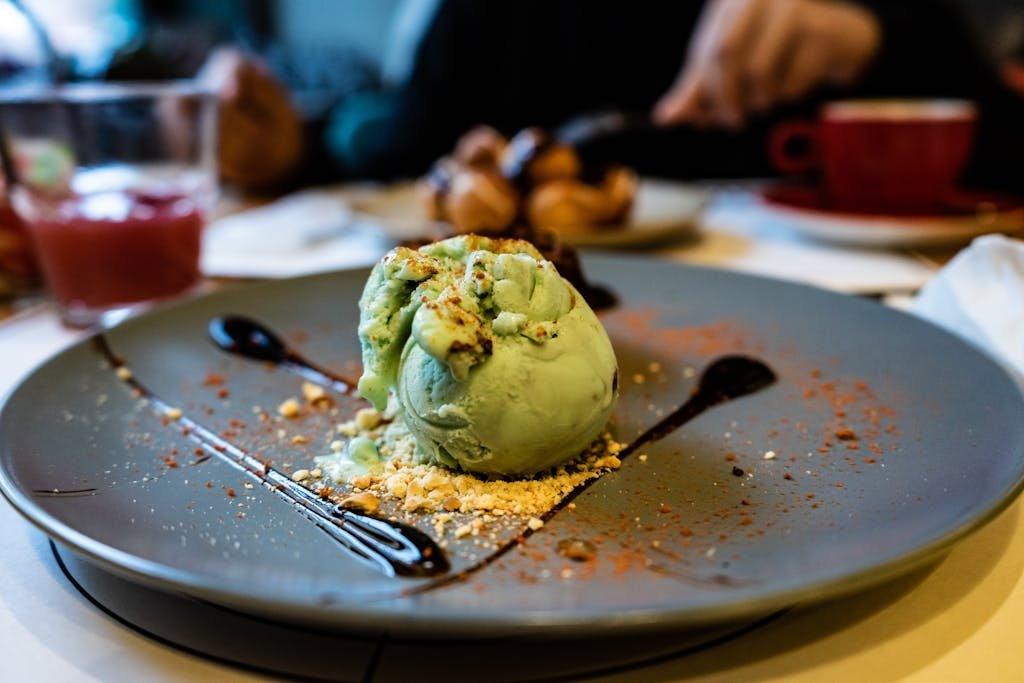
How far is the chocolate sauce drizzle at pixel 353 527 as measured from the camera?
0.61 meters

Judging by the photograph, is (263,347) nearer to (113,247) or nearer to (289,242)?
(113,247)

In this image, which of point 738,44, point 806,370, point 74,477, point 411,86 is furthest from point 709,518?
point 411,86

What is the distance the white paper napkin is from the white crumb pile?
2.21 ft

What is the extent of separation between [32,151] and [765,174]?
197cm

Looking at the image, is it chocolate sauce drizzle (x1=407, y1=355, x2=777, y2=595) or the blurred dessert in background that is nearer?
chocolate sauce drizzle (x1=407, y1=355, x2=777, y2=595)

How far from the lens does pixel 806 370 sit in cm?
97

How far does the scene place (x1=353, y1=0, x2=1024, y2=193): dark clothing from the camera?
258 cm

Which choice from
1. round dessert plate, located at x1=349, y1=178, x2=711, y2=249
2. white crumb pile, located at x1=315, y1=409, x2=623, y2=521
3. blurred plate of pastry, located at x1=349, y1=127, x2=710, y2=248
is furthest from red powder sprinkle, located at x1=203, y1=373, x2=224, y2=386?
blurred plate of pastry, located at x1=349, y1=127, x2=710, y2=248

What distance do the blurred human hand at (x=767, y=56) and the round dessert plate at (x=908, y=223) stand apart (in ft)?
2.84

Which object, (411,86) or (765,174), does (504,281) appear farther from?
(411,86)

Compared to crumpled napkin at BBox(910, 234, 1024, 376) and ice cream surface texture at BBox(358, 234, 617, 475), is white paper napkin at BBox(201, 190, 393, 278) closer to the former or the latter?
ice cream surface texture at BBox(358, 234, 617, 475)

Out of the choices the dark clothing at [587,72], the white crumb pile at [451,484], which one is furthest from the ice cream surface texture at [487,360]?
the dark clothing at [587,72]

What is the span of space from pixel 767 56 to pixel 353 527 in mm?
2190

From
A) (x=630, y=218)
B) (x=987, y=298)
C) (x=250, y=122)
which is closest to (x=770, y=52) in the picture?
(x=630, y=218)
